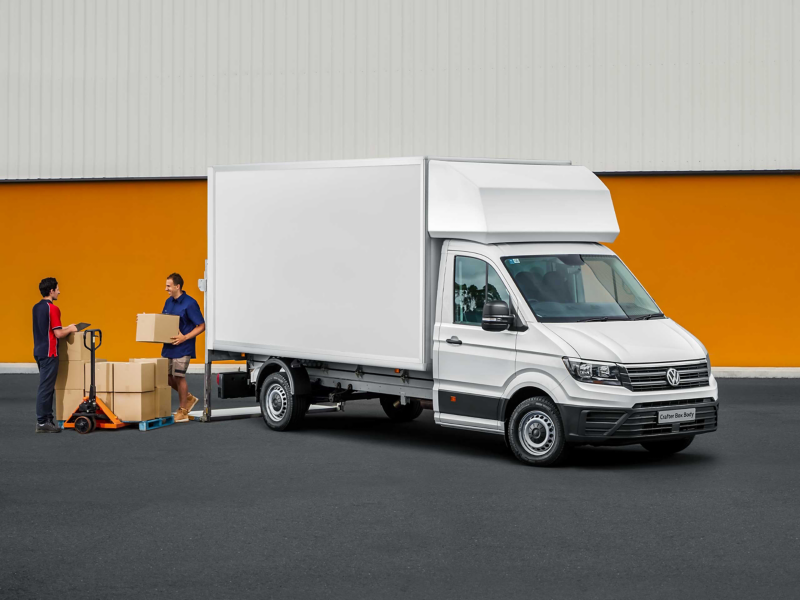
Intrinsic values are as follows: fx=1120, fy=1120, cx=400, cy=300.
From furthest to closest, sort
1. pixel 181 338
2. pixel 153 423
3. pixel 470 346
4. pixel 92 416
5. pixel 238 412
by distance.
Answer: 1. pixel 238 412
2. pixel 181 338
3. pixel 153 423
4. pixel 92 416
5. pixel 470 346

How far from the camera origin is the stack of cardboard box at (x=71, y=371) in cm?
1410

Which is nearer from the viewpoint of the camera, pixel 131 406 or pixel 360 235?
pixel 360 235

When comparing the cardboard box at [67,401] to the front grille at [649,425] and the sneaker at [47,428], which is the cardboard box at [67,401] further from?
the front grille at [649,425]

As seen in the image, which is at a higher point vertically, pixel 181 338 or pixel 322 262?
pixel 322 262

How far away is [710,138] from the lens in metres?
21.6

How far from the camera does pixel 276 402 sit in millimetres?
14297

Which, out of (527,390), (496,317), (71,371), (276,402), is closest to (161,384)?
(71,371)

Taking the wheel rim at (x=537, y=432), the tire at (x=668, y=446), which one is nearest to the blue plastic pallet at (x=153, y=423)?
the wheel rim at (x=537, y=432)

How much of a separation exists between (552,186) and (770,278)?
35.3ft

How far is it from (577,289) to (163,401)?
5.94 m

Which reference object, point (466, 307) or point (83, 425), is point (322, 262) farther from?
point (83, 425)

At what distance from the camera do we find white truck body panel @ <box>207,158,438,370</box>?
1244cm

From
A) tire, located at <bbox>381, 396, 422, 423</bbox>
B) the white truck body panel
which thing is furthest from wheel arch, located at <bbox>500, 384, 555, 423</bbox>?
tire, located at <bbox>381, 396, 422, 423</bbox>

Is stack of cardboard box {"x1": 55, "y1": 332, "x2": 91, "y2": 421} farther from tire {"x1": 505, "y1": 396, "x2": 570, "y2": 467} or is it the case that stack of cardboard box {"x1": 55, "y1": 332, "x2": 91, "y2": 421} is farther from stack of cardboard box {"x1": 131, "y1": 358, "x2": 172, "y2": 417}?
tire {"x1": 505, "y1": 396, "x2": 570, "y2": 467}
